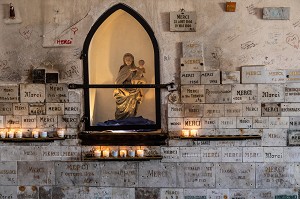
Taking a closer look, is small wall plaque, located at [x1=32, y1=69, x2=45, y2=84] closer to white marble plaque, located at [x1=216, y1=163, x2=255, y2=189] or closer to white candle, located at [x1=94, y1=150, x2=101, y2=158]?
white candle, located at [x1=94, y1=150, x2=101, y2=158]

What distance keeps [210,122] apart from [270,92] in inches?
27.1

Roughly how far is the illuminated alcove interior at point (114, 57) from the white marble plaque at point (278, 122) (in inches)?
48.8

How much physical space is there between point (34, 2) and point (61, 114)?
4.00ft

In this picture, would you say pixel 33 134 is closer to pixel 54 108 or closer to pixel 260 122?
pixel 54 108

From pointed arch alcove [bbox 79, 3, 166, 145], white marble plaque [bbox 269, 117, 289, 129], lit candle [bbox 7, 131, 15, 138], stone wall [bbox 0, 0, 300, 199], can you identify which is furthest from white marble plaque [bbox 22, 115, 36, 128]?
white marble plaque [bbox 269, 117, 289, 129]

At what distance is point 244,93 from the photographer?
4.38m

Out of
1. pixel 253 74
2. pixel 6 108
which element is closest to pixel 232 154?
pixel 253 74

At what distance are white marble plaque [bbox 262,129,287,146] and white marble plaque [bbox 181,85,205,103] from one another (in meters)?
0.74

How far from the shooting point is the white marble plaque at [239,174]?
441 cm

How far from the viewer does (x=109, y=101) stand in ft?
15.6

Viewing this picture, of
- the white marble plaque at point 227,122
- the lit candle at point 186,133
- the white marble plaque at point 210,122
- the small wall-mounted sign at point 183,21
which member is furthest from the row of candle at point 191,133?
the small wall-mounted sign at point 183,21

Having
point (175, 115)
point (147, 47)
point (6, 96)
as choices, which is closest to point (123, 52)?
point (147, 47)

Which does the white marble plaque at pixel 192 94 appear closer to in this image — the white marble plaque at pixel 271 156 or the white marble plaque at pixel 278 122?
the white marble plaque at pixel 278 122

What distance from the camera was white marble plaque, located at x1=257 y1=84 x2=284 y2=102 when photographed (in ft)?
14.3
